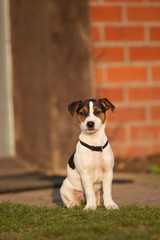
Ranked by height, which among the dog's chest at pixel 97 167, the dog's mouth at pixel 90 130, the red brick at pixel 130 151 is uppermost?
the dog's mouth at pixel 90 130

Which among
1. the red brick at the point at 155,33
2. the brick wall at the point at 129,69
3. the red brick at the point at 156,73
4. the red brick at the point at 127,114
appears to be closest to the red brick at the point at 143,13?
the brick wall at the point at 129,69

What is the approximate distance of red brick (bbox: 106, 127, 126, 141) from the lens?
7.98 meters

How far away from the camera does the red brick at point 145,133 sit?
8.16m

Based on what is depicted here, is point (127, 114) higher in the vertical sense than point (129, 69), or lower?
lower

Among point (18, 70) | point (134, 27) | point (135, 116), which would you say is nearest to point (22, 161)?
point (18, 70)

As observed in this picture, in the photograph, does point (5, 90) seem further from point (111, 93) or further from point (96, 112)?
point (96, 112)

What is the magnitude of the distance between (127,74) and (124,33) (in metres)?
0.65

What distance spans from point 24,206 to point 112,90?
332cm

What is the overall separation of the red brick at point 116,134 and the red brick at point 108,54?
42.9 inches

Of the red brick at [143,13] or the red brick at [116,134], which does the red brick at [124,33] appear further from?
the red brick at [116,134]

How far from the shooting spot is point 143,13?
826cm

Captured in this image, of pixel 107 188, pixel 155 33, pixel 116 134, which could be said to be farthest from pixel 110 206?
pixel 155 33

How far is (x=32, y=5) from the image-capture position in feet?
27.2

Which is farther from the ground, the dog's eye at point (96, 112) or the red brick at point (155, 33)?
the red brick at point (155, 33)
